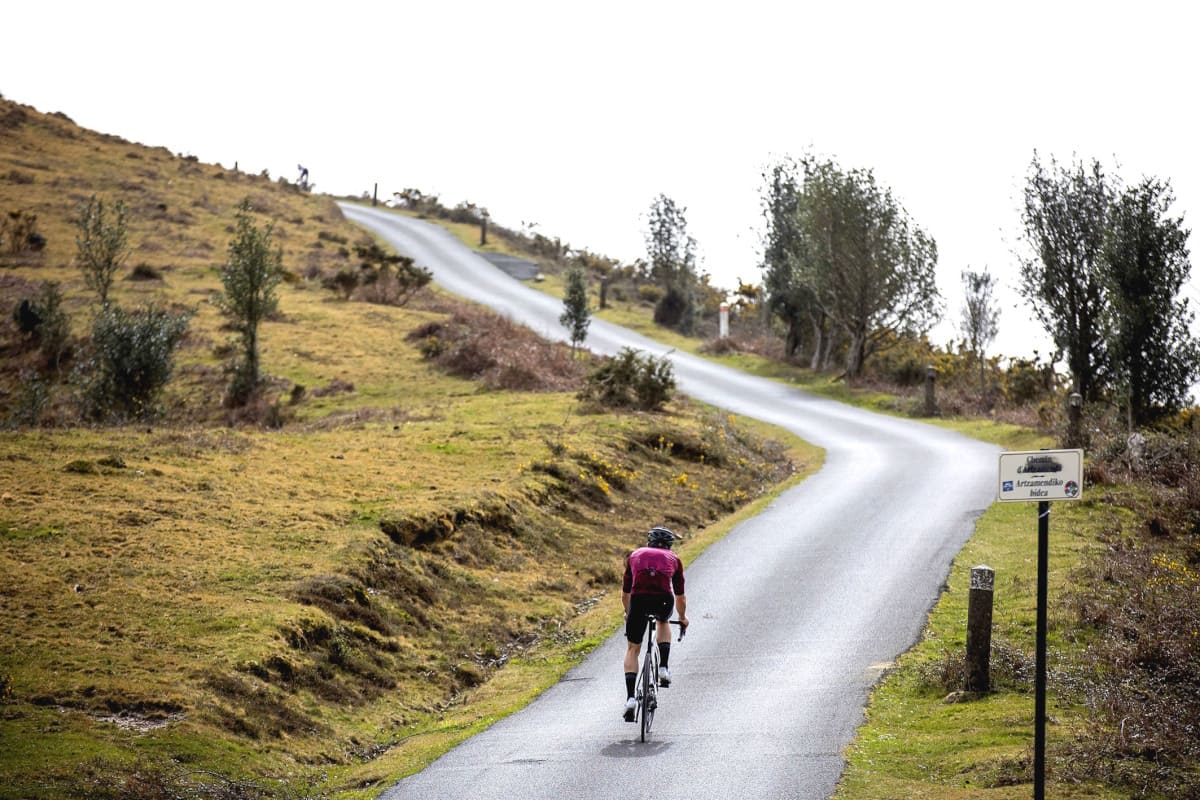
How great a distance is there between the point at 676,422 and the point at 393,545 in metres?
14.3

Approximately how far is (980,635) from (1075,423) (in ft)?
50.7

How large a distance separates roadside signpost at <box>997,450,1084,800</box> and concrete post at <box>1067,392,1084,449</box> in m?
18.2

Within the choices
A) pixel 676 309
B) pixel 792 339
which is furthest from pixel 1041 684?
pixel 676 309

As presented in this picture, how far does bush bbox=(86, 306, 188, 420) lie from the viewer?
27344mm

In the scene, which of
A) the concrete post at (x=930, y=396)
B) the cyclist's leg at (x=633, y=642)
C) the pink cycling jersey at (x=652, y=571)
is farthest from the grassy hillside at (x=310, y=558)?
the concrete post at (x=930, y=396)

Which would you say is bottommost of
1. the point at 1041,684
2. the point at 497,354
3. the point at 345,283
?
the point at 1041,684

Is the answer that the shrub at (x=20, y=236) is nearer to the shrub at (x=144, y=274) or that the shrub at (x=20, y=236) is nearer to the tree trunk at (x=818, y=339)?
the shrub at (x=144, y=274)

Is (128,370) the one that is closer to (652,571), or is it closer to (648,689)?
(652,571)

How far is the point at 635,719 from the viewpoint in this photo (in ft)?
40.0

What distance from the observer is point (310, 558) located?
16.9 meters

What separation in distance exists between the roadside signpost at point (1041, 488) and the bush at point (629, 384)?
2187cm

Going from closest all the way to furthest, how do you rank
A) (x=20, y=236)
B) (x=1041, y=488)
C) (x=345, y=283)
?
1. (x=1041, y=488)
2. (x=345, y=283)
3. (x=20, y=236)

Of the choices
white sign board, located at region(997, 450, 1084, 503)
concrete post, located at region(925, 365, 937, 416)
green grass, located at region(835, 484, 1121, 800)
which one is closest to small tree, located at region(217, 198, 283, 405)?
green grass, located at region(835, 484, 1121, 800)

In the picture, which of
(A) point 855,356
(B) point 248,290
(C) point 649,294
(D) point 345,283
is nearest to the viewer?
(B) point 248,290
